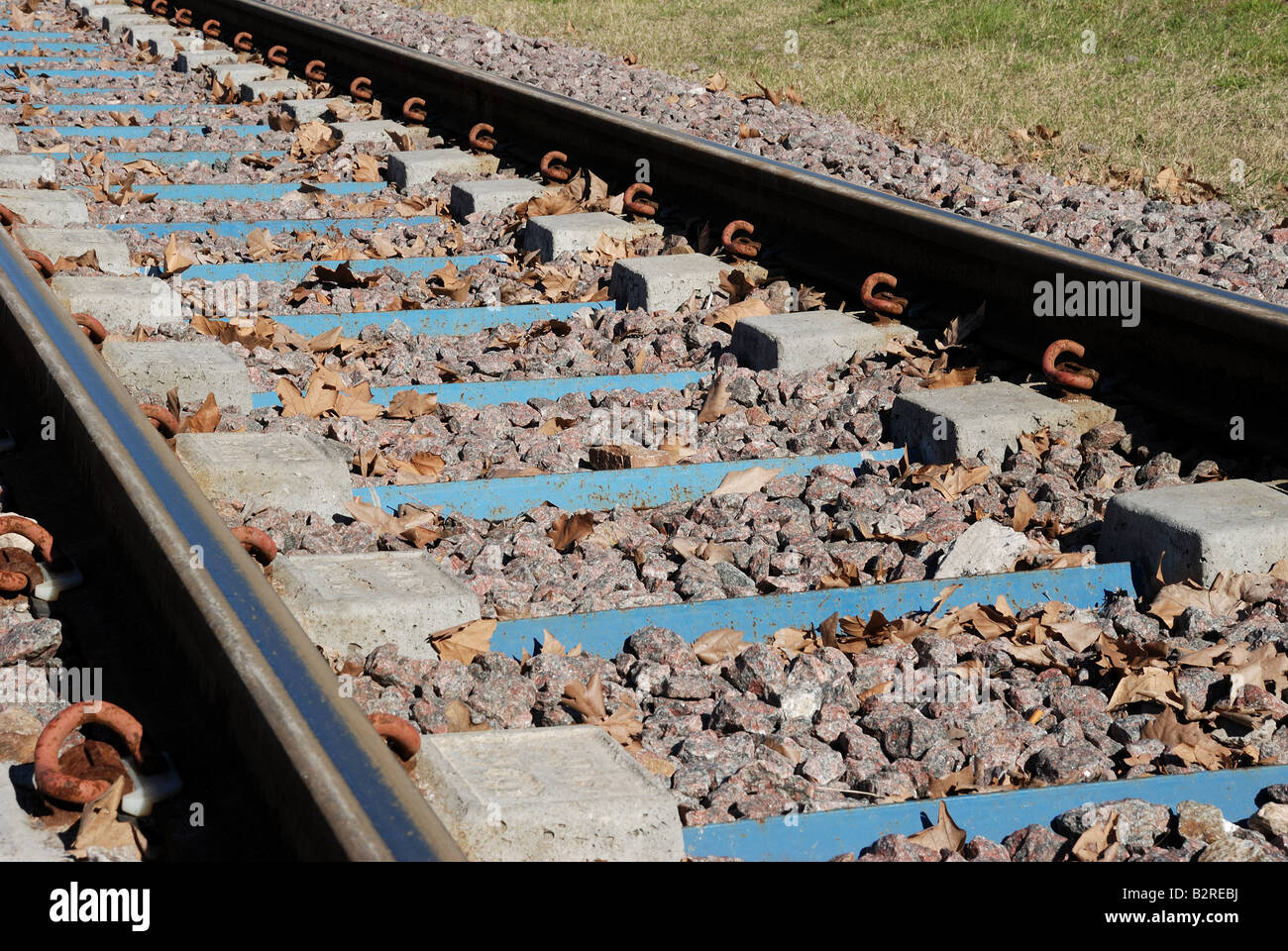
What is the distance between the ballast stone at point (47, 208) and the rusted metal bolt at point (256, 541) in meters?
3.60

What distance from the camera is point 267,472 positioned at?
3305 millimetres

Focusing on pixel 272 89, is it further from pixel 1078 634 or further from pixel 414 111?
pixel 1078 634

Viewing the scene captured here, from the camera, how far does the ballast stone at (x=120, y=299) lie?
450 cm

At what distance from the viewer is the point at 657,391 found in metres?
4.34

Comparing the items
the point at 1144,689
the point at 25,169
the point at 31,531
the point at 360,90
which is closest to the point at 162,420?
the point at 31,531

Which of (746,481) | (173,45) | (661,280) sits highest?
(173,45)

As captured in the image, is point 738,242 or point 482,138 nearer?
point 738,242

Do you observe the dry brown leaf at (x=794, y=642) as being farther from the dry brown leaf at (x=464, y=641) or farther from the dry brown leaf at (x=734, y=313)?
the dry brown leaf at (x=734, y=313)

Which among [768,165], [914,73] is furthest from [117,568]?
[914,73]

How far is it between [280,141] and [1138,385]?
5.29 metres

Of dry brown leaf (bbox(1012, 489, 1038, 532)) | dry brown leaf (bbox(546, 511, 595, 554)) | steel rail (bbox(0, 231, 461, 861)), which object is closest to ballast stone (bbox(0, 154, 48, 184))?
steel rail (bbox(0, 231, 461, 861))

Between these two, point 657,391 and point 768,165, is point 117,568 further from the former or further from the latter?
point 768,165

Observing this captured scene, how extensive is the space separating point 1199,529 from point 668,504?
1.22m

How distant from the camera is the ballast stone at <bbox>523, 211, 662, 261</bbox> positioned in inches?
225
